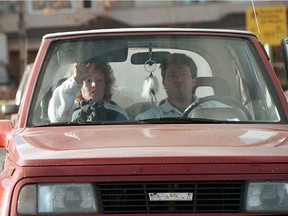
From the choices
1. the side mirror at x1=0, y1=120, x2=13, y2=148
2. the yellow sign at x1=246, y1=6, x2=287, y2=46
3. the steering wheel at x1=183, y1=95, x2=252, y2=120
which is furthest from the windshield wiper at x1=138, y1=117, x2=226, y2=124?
the yellow sign at x1=246, y1=6, x2=287, y2=46

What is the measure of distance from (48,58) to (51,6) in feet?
124

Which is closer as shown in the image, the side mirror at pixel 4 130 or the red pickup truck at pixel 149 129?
the red pickup truck at pixel 149 129

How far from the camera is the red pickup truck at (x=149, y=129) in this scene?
14.6ft

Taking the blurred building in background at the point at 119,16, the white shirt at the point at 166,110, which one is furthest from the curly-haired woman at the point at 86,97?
the blurred building in background at the point at 119,16

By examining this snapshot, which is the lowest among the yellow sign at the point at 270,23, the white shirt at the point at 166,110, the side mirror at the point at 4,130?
the yellow sign at the point at 270,23

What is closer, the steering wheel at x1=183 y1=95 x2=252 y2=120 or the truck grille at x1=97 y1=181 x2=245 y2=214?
the truck grille at x1=97 y1=181 x2=245 y2=214

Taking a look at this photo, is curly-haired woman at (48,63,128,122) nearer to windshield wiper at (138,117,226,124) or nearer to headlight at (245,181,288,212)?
windshield wiper at (138,117,226,124)

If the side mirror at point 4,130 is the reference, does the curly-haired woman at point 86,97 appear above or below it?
above

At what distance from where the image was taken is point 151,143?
4688 millimetres

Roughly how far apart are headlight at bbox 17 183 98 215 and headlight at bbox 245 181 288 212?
0.67 m

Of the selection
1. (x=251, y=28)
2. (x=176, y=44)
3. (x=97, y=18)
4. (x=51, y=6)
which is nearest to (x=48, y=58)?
(x=176, y=44)

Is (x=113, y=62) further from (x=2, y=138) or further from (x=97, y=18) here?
(x=97, y=18)

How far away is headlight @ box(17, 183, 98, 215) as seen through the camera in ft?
14.6

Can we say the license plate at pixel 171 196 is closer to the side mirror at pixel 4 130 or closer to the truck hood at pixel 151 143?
the truck hood at pixel 151 143
